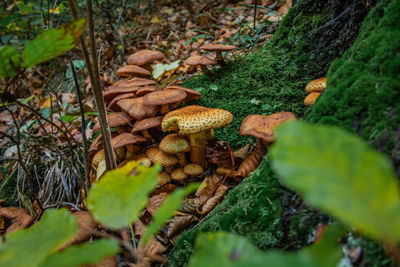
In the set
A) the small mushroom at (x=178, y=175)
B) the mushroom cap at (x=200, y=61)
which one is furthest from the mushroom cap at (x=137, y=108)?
the mushroom cap at (x=200, y=61)

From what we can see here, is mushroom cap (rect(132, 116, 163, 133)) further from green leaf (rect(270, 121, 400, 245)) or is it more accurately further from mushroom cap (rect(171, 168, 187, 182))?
green leaf (rect(270, 121, 400, 245))

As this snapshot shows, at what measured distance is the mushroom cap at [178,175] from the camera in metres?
2.46

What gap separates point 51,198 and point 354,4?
358 centimetres

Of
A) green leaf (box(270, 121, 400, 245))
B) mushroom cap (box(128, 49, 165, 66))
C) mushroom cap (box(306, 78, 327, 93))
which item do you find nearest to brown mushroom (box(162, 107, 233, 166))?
mushroom cap (box(306, 78, 327, 93))

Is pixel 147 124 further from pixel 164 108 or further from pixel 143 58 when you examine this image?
pixel 143 58

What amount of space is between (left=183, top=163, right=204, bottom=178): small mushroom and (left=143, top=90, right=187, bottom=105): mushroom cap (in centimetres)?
62

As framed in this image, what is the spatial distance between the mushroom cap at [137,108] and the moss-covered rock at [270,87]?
72cm

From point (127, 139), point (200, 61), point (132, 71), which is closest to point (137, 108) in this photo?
point (127, 139)

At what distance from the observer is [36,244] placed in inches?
28.4

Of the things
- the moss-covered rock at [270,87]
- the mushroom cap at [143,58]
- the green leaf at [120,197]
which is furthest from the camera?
the mushroom cap at [143,58]

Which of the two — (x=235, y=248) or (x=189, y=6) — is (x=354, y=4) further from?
(x=189, y=6)

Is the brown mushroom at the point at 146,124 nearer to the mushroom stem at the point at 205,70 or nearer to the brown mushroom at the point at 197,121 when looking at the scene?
the brown mushroom at the point at 197,121

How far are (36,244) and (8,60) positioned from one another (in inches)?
31.2

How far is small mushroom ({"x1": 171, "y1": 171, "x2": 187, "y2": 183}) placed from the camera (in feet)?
8.05
